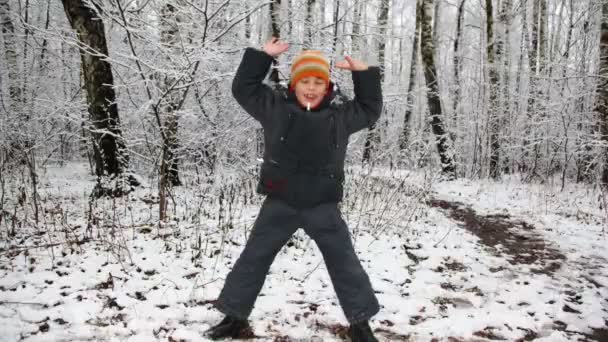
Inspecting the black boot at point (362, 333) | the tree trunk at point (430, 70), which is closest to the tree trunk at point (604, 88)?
the tree trunk at point (430, 70)

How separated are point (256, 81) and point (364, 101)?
0.65 m

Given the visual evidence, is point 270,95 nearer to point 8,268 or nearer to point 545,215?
point 8,268

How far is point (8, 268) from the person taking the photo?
3.27 meters

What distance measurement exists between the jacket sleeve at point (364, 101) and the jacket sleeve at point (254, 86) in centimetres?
46

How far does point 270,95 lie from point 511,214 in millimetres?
5337

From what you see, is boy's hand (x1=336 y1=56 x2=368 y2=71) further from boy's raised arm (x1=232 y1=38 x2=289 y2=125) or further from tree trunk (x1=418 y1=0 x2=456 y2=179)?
tree trunk (x1=418 y1=0 x2=456 y2=179)

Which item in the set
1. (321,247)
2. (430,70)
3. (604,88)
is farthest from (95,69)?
(604,88)

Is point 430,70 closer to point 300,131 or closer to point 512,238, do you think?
point 512,238

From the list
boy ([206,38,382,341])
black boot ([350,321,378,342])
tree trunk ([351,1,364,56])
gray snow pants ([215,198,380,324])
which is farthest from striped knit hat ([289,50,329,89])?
tree trunk ([351,1,364,56])

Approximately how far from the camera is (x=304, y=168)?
232cm

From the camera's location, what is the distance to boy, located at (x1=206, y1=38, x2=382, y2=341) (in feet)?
7.55

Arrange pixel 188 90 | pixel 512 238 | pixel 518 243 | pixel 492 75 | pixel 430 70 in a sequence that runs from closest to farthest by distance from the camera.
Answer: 1. pixel 188 90
2. pixel 518 243
3. pixel 512 238
4. pixel 430 70
5. pixel 492 75

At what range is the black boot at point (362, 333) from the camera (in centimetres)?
238

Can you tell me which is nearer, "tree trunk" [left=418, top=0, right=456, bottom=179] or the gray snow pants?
the gray snow pants
